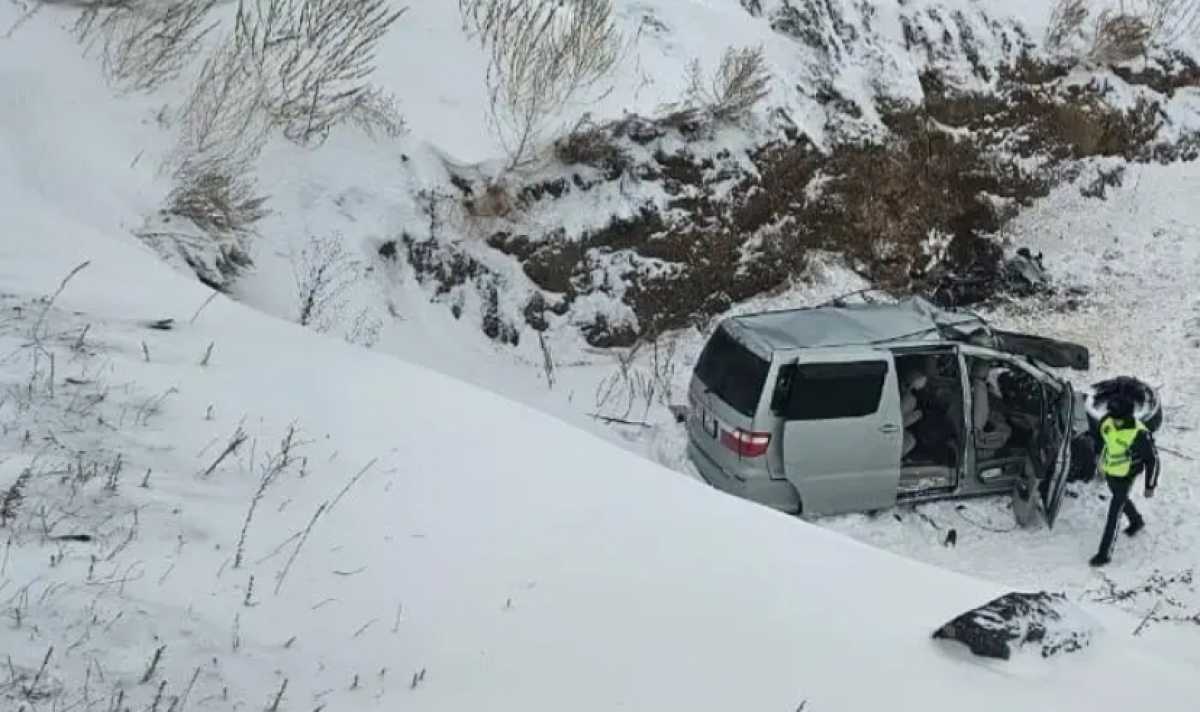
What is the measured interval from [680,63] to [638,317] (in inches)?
141

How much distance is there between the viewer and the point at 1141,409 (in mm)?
10031

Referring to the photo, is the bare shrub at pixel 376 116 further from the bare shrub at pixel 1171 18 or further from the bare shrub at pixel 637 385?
the bare shrub at pixel 1171 18

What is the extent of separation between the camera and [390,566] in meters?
4.57

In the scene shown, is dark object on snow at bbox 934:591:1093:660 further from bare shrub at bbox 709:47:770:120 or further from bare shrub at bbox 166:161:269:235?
bare shrub at bbox 709:47:770:120

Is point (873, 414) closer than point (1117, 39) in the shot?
Yes

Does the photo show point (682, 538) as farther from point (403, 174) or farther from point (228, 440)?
point (403, 174)

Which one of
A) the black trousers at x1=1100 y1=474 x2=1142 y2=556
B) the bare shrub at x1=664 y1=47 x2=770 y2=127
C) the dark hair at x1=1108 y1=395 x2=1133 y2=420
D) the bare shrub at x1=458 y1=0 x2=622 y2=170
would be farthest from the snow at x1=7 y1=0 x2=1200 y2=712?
the bare shrub at x1=664 y1=47 x2=770 y2=127

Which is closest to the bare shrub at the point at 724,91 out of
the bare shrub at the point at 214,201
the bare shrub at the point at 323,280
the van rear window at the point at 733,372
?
the bare shrub at the point at 323,280

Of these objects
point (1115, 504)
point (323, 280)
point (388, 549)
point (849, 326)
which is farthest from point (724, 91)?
point (388, 549)

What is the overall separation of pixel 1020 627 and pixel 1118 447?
4.15 m

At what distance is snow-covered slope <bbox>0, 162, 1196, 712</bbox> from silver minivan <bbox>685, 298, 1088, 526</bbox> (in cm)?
221

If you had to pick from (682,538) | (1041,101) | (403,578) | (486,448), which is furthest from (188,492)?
(1041,101)

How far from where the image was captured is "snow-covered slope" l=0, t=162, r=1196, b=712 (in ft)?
12.6

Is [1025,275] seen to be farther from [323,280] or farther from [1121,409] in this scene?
[323,280]
